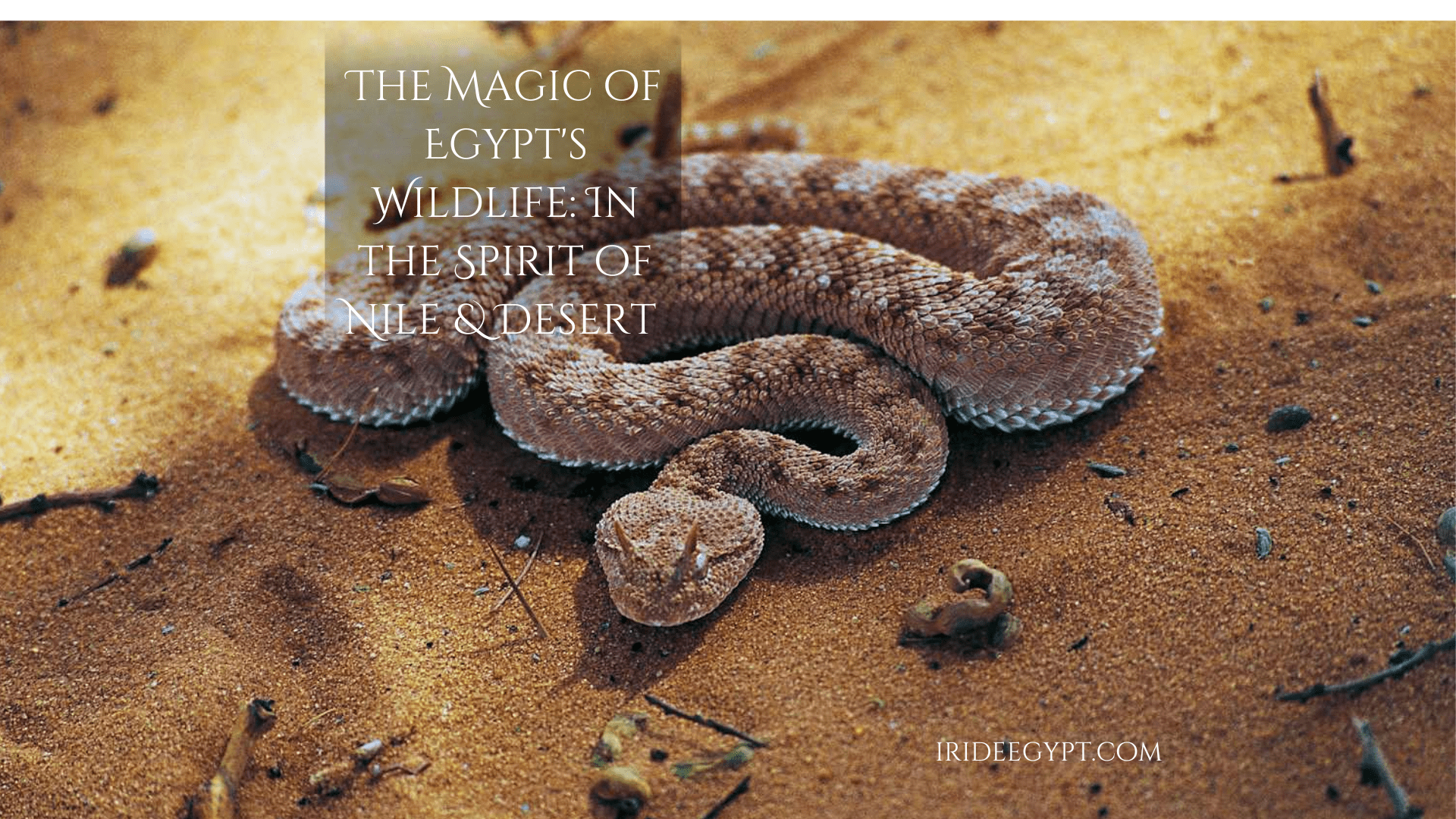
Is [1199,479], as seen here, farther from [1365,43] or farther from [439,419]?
[1365,43]

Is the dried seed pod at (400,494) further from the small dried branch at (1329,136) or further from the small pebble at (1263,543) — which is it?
the small dried branch at (1329,136)

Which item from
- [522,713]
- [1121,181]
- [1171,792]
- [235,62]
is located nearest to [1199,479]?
[1171,792]

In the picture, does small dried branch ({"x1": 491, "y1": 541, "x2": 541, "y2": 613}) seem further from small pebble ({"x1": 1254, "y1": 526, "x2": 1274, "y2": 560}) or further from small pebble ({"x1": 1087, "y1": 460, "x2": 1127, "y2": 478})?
small pebble ({"x1": 1254, "y1": 526, "x2": 1274, "y2": 560})

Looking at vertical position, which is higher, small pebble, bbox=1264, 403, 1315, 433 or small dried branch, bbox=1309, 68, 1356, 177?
small dried branch, bbox=1309, 68, 1356, 177

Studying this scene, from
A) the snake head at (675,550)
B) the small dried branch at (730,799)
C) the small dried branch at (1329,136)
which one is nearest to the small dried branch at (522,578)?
the snake head at (675,550)

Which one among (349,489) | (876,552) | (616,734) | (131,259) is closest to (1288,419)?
(876,552)

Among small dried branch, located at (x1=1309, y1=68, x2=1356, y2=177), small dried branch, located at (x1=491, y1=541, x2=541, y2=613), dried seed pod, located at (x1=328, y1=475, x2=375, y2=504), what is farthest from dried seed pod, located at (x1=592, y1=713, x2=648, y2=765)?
small dried branch, located at (x1=1309, y1=68, x2=1356, y2=177)
